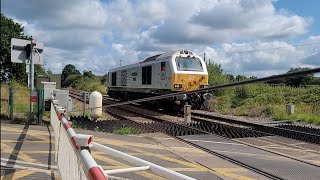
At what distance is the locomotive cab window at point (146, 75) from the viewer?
2360 cm

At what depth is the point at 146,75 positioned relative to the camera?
2422 centimetres

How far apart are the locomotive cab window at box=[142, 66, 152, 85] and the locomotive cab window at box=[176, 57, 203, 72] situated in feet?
8.82

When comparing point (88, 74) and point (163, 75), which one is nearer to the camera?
point (163, 75)

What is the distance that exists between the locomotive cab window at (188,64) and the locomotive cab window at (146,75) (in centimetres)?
269

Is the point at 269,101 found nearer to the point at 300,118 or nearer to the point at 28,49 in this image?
the point at 300,118

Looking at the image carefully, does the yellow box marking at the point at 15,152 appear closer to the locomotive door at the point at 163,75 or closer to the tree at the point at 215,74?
the locomotive door at the point at 163,75

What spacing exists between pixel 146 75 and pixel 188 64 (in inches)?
133

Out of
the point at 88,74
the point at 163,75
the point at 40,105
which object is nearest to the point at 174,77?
the point at 163,75

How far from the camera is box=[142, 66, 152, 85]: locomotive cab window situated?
77.4ft

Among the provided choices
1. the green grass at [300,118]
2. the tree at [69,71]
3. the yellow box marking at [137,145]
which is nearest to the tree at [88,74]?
the tree at [69,71]

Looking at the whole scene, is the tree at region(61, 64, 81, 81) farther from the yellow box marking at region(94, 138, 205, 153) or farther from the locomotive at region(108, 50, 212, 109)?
the yellow box marking at region(94, 138, 205, 153)

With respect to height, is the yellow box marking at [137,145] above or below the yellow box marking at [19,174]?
below

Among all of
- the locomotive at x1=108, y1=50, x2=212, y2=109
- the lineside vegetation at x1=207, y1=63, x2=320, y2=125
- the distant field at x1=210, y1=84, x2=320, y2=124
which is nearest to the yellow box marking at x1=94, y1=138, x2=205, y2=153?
the locomotive at x1=108, y1=50, x2=212, y2=109

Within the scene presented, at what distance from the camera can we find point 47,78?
18547 millimetres
